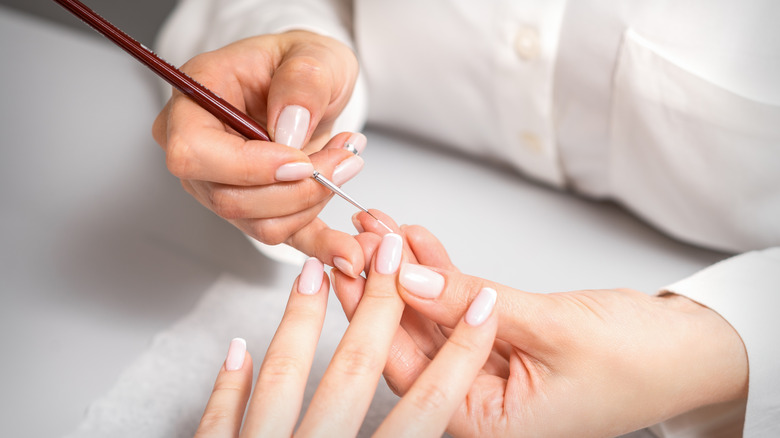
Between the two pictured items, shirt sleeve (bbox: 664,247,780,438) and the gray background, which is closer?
shirt sleeve (bbox: 664,247,780,438)

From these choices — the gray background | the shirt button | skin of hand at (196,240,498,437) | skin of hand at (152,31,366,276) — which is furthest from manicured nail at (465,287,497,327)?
the gray background

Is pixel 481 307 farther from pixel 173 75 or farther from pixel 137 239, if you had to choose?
pixel 137 239

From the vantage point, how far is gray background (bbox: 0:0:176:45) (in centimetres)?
122

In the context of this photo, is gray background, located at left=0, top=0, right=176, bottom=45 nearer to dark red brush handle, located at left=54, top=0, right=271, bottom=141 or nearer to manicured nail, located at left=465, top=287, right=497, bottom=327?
dark red brush handle, located at left=54, top=0, right=271, bottom=141

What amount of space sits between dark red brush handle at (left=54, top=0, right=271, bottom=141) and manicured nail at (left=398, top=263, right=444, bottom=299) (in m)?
0.16

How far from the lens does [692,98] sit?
0.67 metres

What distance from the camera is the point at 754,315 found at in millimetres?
589

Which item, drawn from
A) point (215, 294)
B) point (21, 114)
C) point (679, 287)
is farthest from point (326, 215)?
point (21, 114)

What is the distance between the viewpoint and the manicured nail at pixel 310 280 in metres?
0.55

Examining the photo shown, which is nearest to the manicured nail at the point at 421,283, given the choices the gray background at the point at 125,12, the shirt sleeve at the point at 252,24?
the shirt sleeve at the point at 252,24

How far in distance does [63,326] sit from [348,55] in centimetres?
41

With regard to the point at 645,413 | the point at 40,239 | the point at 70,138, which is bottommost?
the point at 645,413

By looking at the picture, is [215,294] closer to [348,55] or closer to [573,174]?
[348,55]

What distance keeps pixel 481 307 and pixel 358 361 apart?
0.33 ft
